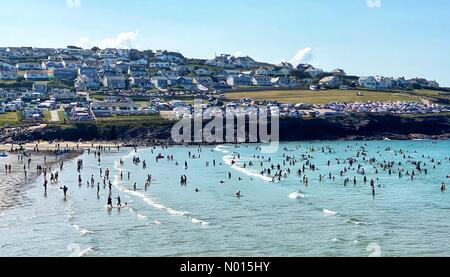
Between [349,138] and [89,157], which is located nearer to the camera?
[89,157]

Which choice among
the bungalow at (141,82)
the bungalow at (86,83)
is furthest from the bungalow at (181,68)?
the bungalow at (86,83)

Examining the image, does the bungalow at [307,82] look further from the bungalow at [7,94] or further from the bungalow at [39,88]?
the bungalow at [7,94]

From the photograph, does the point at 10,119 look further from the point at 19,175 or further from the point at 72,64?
the point at 72,64

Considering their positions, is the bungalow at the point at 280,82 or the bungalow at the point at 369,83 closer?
the bungalow at the point at 280,82

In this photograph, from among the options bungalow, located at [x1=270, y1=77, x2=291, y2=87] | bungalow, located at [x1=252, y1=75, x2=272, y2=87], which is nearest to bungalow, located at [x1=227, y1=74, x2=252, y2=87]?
bungalow, located at [x1=252, y1=75, x2=272, y2=87]

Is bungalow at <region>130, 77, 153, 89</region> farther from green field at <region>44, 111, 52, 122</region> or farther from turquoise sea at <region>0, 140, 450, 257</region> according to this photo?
turquoise sea at <region>0, 140, 450, 257</region>

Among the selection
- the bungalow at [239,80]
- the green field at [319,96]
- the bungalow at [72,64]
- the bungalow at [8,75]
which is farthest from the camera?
the bungalow at [72,64]

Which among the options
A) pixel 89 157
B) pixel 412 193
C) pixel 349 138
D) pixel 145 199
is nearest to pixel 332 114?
pixel 349 138
